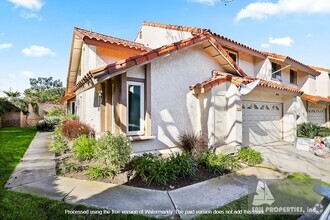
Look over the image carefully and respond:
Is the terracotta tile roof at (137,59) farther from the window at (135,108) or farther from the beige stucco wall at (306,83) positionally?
the beige stucco wall at (306,83)

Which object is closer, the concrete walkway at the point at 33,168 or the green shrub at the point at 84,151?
the concrete walkway at the point at 33,168

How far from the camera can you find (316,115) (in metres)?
21.3

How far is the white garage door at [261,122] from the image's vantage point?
12.8m

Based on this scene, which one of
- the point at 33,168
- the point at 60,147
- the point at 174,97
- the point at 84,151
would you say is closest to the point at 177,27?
the point at 174,97

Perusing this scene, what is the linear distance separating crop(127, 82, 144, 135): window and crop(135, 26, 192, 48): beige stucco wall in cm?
634

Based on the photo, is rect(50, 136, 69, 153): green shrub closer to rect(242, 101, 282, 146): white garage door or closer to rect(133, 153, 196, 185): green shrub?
rect(133, 153, 196, 185): green shrub

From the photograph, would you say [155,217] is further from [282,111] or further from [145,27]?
[145,27]

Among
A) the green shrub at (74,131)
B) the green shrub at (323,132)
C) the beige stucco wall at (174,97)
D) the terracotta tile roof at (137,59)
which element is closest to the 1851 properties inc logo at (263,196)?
the beige stucco wall at (174,97)

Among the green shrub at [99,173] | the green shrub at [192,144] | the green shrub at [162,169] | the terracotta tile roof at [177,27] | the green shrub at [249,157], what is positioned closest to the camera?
the green shrub at [162,169]

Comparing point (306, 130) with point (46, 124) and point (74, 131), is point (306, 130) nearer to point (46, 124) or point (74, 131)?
point (74, 131)

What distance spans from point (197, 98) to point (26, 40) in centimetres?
1482

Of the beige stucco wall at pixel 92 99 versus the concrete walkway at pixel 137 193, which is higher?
the beige stucco wall at pixel 92 99

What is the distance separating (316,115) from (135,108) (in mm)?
22200

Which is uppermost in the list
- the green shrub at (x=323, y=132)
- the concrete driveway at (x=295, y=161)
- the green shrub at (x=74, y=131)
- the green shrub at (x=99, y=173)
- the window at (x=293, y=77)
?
the window at (x=293, y=77)
